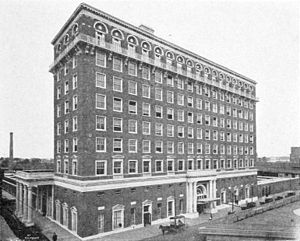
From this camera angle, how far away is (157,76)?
37.4 metres

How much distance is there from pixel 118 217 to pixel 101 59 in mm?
19222

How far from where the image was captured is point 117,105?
105 feet

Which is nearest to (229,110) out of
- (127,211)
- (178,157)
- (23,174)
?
(178,157)

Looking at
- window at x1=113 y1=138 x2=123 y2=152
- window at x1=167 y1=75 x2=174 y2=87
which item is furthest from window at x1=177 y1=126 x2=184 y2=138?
window at x1=113 y1=138 x2=123 y2=152

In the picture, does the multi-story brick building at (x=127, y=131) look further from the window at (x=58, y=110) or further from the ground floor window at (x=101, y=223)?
the window at (x=58, y=110)

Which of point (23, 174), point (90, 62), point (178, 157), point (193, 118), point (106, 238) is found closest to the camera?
point (106, 238)

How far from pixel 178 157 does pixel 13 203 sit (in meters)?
31.9

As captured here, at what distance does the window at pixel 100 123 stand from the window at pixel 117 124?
144cm

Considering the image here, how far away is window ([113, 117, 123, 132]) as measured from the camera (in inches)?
1249

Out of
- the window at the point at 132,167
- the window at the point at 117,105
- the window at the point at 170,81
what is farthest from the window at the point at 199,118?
the window at the point at 117,105

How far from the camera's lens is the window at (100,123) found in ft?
98.9

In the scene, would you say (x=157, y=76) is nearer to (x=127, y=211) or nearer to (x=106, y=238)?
(x=127, y=211)

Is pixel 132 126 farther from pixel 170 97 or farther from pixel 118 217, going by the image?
pixel 118 217

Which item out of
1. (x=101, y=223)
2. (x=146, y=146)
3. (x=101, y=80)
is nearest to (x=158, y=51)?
(x=101, y=80)
